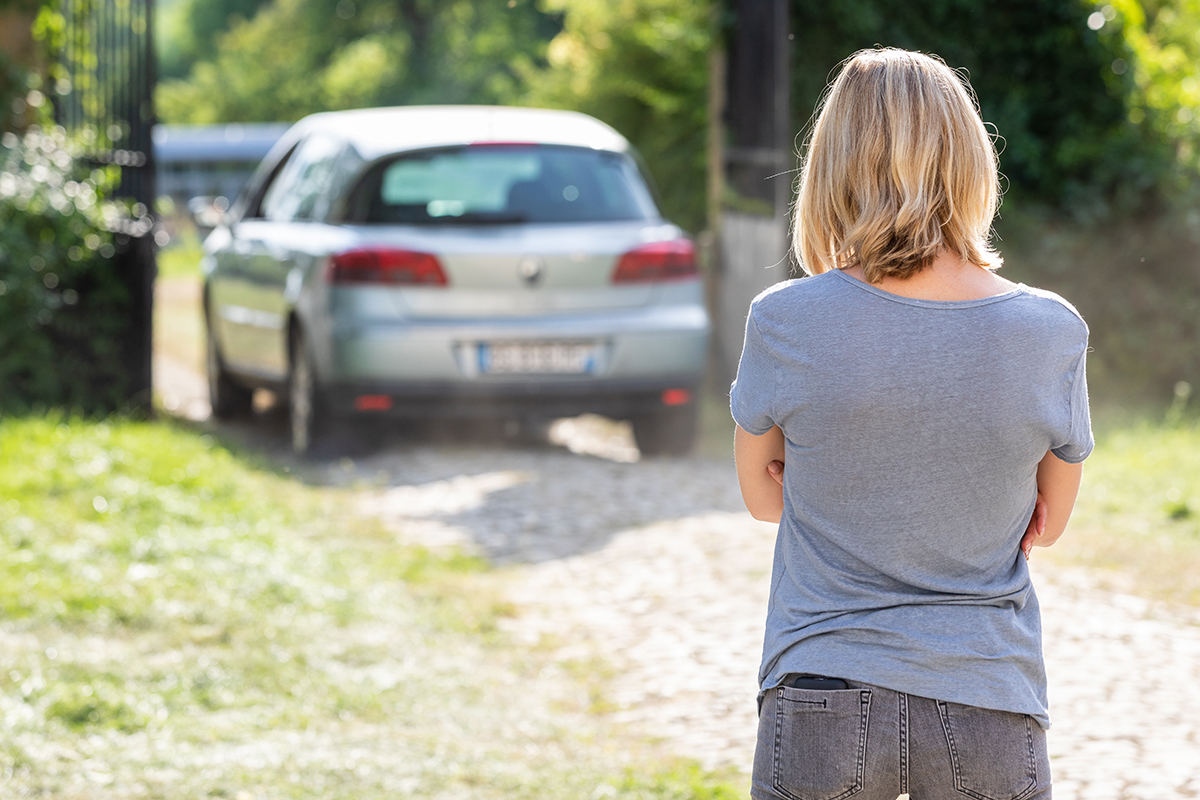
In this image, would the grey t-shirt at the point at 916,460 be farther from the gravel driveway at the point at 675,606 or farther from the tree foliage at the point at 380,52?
the tree foliage at the point at 380,52

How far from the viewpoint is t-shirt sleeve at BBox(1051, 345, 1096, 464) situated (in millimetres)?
2012

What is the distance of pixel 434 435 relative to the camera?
29.4 ft

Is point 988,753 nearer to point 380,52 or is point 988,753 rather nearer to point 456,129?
point 456,129

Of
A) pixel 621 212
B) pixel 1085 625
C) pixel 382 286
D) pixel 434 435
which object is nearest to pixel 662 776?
pixel 1085 625

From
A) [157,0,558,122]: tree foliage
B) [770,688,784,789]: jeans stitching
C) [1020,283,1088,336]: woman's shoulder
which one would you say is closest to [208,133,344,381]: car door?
[770,688,784,789]: jeans stitching

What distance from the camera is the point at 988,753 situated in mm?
1998

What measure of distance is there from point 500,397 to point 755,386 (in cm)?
574

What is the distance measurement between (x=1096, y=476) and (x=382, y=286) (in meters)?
3.70

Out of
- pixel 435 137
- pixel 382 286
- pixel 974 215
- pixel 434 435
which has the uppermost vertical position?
pixel 974 215

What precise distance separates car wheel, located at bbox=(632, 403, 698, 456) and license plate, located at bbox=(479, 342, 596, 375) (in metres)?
0.61

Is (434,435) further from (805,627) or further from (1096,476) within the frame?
(805,627)

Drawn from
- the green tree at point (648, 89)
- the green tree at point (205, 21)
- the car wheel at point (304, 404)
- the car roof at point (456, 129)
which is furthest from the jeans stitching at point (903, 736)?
the green tree at point (205, 21)

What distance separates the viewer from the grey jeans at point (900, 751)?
1993 mm

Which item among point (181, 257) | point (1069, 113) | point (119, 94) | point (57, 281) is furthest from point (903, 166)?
point (181, 257)
